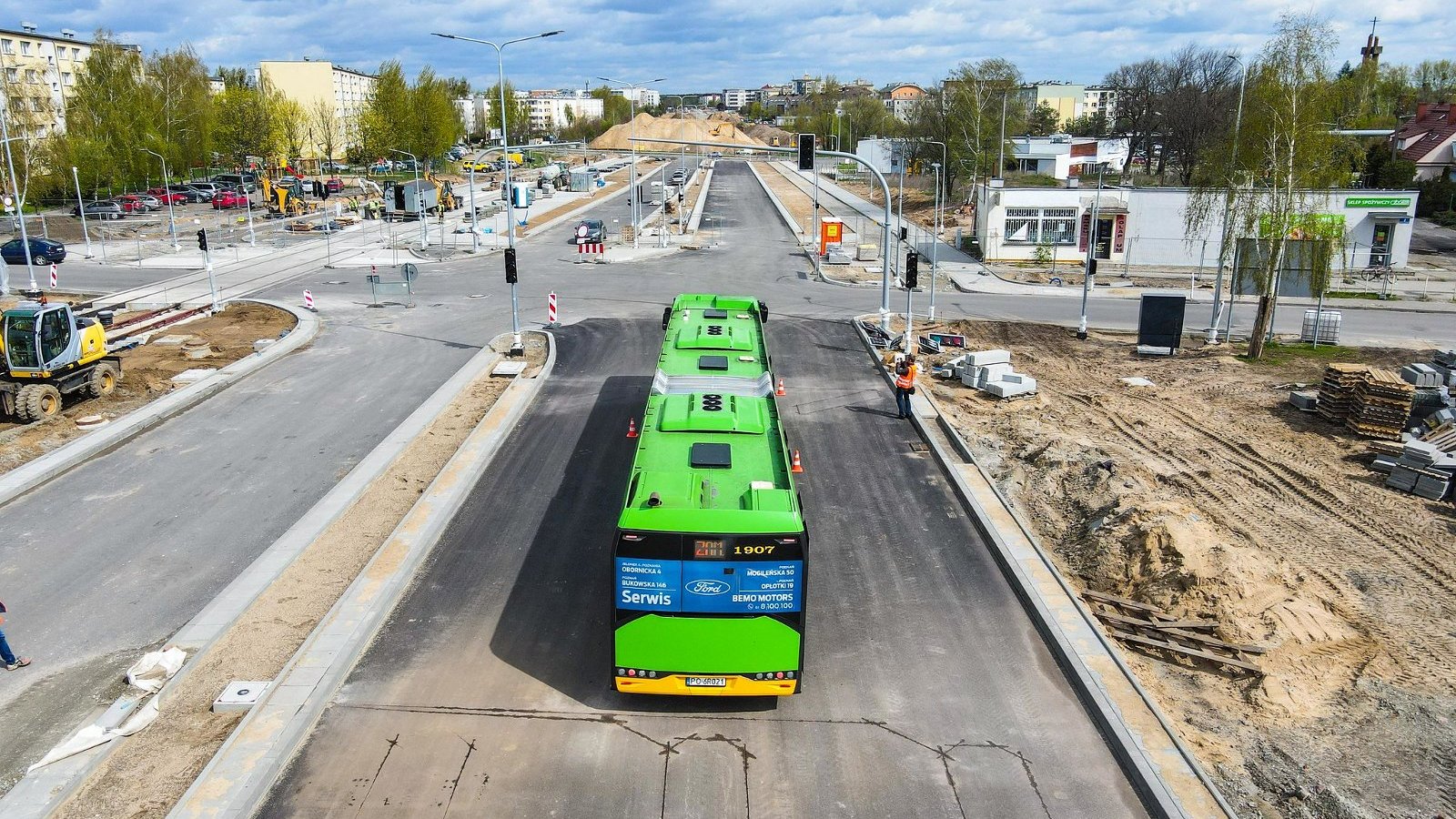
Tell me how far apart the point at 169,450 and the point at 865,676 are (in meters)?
16.6

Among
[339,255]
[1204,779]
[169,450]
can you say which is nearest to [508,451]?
[169,450]

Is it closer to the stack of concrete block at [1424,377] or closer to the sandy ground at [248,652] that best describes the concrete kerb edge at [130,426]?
the sandy ground at [248,652]

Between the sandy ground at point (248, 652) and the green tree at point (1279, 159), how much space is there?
2554 centimetres

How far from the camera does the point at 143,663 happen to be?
11.9 meters

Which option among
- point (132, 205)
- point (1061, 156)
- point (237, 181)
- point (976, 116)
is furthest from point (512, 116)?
point (1061, 156)

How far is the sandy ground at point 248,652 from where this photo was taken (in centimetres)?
970

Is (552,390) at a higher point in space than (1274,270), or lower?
lower

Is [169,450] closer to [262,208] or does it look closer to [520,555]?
[520,555]

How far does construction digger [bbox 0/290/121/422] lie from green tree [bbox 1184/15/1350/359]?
3302 cm

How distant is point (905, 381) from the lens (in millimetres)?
21406

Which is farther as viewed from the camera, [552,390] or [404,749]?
[552,390]

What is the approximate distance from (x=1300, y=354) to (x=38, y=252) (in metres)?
56.2

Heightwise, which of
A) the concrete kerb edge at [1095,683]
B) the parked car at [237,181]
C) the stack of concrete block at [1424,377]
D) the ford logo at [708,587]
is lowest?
the concrete kerb edge at [1095,683]

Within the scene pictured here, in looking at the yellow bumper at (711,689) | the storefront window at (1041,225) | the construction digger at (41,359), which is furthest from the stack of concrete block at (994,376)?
the storefront window at (1041,225)
